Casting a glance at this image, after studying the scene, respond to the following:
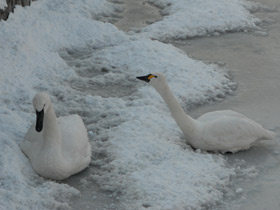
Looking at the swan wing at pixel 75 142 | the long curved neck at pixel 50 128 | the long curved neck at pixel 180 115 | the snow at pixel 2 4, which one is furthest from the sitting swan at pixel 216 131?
the snow at pixel 2 4

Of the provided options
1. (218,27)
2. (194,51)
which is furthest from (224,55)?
(218,27)

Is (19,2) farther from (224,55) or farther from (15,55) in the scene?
(224,55)

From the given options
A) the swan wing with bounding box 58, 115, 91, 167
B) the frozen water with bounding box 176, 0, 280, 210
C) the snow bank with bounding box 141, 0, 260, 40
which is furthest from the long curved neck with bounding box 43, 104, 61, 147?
the snow bank with bounding box 141, 0, 260, 40

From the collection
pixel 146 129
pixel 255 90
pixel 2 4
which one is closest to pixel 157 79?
pixel 146 129

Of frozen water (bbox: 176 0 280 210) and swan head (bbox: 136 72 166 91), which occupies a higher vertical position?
swan head (bbox: 136 72 166 91)

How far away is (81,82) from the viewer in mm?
8562

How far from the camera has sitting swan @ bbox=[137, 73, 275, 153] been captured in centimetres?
647

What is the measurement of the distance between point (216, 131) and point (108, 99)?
6.01ft

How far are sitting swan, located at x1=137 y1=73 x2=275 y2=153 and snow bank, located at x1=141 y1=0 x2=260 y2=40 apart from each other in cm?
410

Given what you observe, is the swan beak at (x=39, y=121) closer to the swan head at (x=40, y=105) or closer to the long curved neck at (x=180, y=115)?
the swan head at (x=40, y=105)

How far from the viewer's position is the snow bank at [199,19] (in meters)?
10.8

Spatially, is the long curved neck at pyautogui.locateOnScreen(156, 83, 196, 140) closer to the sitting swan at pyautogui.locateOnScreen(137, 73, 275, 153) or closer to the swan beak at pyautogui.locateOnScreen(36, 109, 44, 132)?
the sitting swan at pyautogui.locateOnScreen(137, 73, 275, 153)

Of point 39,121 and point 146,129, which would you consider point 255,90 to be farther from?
point 39,121

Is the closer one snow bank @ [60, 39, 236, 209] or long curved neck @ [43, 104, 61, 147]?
snow bank @ [60, 39, 236, 209]
